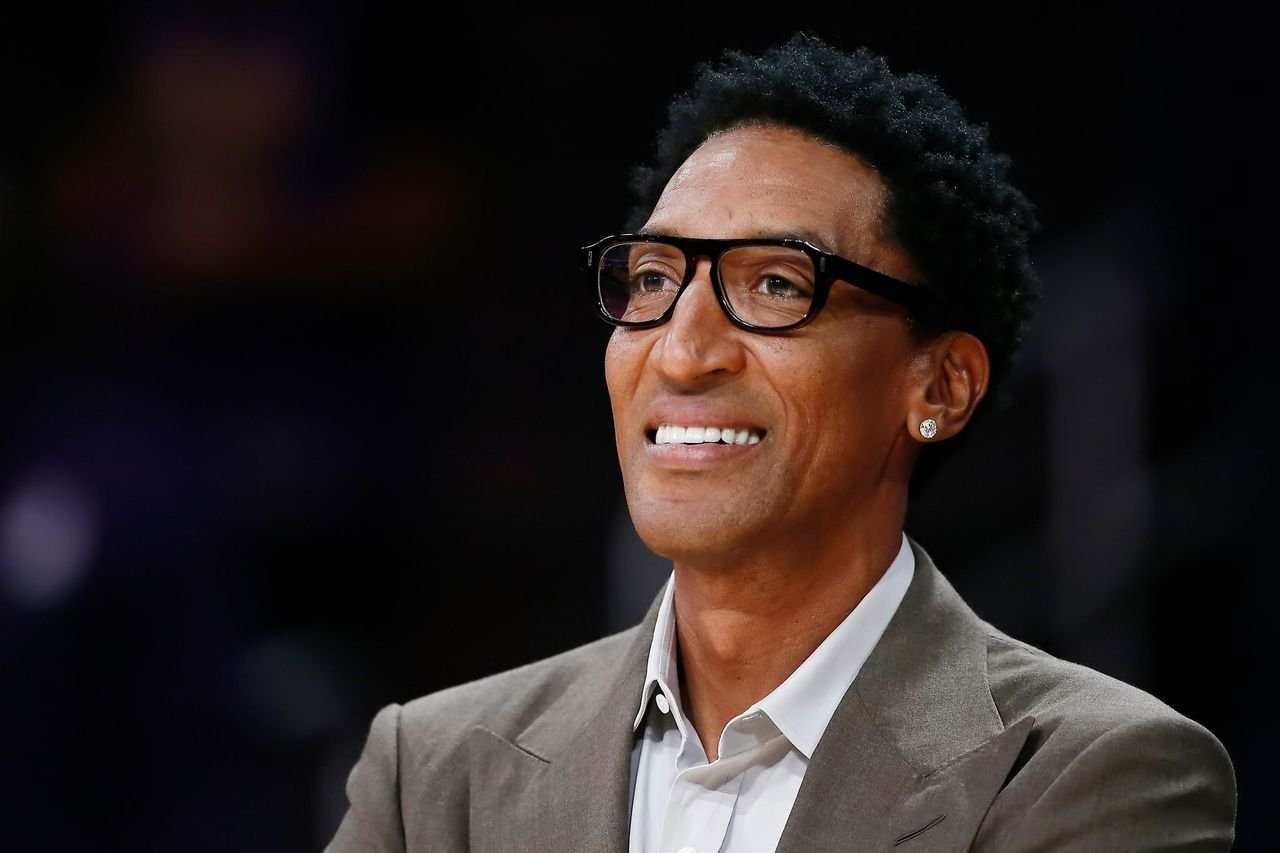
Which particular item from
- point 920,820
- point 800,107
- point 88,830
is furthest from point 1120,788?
point 88,830

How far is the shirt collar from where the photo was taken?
6.81 ft

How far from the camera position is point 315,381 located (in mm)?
A: 3375

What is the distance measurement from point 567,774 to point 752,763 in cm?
29

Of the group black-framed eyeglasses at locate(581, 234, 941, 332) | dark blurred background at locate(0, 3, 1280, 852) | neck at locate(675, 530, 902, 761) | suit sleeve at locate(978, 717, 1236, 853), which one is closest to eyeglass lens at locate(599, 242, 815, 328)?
black-framed eyeglasses at locate(581, 234, 941, 332)

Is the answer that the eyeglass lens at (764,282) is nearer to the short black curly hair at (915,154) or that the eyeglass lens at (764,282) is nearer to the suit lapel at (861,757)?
the short black curly hair at (915,154)

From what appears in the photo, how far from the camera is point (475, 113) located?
3428 millimetres

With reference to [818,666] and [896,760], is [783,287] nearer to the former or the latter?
[818,666]

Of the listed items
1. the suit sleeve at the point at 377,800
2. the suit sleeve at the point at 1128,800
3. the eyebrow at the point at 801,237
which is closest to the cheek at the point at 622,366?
the eyebrow at the point at 801,237

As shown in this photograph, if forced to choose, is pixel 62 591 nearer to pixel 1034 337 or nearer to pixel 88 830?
pixel 88 830

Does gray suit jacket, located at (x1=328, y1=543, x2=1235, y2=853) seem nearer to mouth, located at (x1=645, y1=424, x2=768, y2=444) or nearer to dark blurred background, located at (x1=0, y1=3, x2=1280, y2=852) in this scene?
mouth, located at (x1=645, y1=424, x2=768, y2=444)

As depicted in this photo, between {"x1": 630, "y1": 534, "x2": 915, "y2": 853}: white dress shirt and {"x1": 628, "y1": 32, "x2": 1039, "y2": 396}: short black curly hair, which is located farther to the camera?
{"x1": 628, "y1": 32, "x2": 1039, "y2": 396}: short black curly hair

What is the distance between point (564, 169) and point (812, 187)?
4.29 feet

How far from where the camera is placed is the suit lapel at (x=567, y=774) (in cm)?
212

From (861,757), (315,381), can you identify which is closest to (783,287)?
(861,757)
